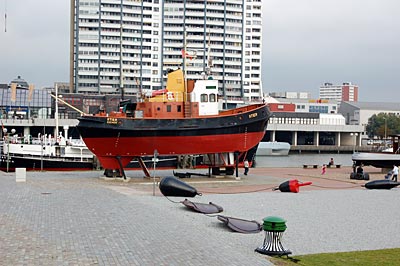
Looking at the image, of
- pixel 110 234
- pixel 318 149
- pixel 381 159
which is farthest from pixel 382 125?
pixel 110 234

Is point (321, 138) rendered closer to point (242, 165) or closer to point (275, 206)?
point (242, 165)

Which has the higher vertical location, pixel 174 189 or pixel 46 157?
pixel 46 157

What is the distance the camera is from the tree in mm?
138000

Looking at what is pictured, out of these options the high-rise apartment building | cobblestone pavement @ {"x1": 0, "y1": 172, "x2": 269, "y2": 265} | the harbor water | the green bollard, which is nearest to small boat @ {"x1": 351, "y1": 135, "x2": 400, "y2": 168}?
the harbor water

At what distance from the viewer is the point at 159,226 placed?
52.2 feet

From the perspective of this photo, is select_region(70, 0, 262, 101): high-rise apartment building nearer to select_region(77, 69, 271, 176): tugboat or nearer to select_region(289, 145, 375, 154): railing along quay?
select_region(289, 145, 375, 154): railing along quay

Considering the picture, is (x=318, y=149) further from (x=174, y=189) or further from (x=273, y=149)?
(x=174, y=189)

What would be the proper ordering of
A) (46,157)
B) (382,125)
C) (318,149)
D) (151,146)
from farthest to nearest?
(382,125) < (318,149) < (46,157) < (151,146)

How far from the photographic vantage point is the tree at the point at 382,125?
5433 inches

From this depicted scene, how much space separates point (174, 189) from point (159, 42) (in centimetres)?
11457

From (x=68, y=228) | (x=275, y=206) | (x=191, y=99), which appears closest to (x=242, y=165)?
(x=191, y=99)

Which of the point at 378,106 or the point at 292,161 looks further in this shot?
the point at 378,106

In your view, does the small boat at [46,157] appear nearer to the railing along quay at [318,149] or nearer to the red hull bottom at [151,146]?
the red hull bottom at [151,146]

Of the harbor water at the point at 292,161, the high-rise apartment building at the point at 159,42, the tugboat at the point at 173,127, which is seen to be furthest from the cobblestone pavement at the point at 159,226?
the high-rise apartment building at the point at 159,42
